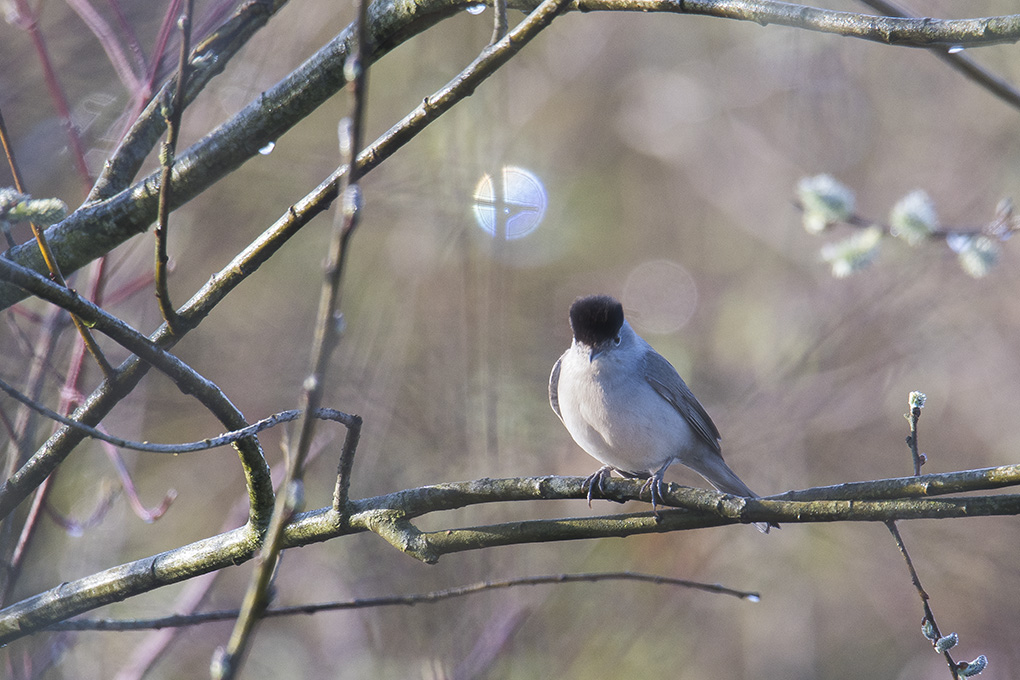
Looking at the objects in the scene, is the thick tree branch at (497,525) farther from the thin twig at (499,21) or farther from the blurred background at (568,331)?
the blurred background at (568,331)

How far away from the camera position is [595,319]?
305cm

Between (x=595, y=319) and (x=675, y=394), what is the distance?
483mm

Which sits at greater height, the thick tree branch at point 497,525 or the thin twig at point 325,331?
the thin twig at point 325,331

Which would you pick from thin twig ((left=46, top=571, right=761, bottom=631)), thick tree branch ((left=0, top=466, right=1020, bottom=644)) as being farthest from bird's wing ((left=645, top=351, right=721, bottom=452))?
thin twig ((left=46, top=571, right=761, bottom=631))

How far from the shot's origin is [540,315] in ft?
22.0

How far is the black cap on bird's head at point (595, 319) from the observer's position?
305cm

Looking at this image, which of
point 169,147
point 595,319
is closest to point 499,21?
point 169,147

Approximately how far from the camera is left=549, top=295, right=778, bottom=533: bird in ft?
9.66

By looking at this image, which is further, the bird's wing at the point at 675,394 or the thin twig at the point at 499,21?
the bird's wing at the point at 675,394

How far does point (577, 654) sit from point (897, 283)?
391cm

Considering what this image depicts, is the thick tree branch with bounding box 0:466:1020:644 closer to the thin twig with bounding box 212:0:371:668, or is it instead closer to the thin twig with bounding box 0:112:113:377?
the thin twig with bounding box 0:112:113:377

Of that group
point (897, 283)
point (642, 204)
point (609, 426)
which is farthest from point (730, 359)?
point (609, 426)

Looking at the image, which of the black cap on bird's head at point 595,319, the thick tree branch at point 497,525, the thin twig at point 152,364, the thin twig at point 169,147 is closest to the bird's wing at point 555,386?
the black cap on bird's head at point 595,319

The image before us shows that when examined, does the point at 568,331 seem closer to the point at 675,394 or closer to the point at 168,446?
the point at 675,394
